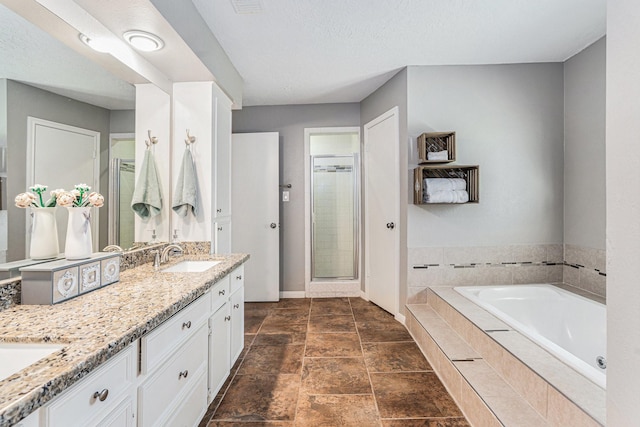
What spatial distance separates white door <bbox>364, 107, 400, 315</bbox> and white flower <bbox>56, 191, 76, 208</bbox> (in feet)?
8.26

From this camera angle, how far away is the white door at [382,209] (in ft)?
9.98

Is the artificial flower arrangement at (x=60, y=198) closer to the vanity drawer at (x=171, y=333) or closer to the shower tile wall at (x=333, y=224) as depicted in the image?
the vanity drawer at (x=171, y=333)

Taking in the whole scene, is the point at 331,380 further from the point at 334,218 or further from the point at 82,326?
the point at 334,218

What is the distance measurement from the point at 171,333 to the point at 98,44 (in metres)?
1.61

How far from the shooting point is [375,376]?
2076 millimetres

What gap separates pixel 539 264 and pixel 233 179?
133 inches

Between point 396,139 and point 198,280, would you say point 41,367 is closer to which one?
point 198,280

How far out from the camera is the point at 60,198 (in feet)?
4.34

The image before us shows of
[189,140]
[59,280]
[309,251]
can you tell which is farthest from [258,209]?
[59,280]

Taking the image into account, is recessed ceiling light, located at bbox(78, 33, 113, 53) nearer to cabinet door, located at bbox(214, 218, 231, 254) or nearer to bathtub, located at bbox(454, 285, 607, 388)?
cabinet door, located at bbox(214, 218, 231, 254)

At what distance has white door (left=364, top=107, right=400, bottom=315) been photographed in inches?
120

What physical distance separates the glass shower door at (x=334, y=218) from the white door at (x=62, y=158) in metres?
2.54

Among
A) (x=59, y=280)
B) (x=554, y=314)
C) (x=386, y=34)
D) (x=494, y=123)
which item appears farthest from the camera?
(x=494, y=123)

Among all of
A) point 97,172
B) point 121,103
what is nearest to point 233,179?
point 121,103
